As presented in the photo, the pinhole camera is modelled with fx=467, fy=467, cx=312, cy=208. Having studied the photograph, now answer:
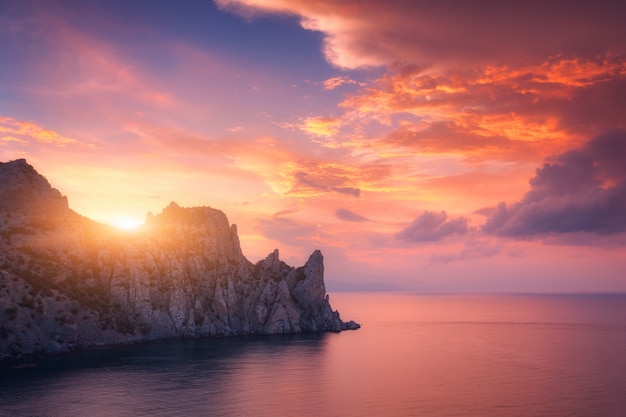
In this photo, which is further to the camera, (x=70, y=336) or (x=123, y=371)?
(x=70, y=336)

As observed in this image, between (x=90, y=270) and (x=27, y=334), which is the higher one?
(x=90, y=270)

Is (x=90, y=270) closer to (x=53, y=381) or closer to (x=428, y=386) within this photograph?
(x=53, y=381)

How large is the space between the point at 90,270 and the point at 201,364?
255 feet

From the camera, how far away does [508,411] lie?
9475 centimetres

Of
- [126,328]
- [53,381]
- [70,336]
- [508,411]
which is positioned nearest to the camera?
[508,411]

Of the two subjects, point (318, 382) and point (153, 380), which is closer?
point (153, 380)

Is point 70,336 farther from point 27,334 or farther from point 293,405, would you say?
point 293,405

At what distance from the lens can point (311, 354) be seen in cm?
16850

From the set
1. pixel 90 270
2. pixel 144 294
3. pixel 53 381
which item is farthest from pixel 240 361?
pixel 90 270

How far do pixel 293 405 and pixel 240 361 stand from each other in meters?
57.3

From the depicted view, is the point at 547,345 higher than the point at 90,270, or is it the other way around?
the point at 90,270

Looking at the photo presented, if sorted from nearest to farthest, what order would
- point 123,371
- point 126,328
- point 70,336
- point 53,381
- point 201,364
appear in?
point 53,381
point 123,371
point 201,364
point 70,336
point 126,328

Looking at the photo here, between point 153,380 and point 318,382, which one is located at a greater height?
point 153,380

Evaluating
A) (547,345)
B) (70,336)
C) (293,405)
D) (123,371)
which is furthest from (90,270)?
(547,345)
